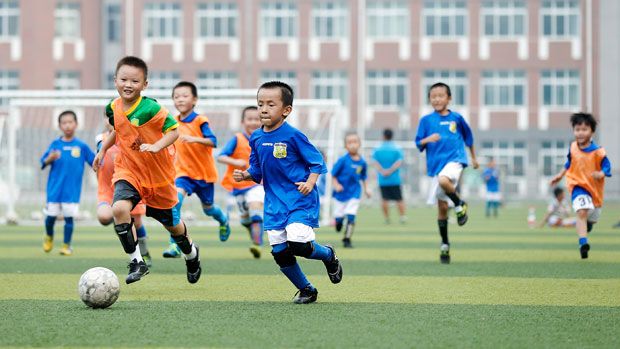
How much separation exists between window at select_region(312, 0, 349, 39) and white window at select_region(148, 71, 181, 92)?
22.9 feet

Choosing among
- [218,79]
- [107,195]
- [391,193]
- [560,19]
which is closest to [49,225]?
[107,195]

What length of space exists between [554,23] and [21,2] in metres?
25.4

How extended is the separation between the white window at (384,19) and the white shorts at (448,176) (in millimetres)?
41718

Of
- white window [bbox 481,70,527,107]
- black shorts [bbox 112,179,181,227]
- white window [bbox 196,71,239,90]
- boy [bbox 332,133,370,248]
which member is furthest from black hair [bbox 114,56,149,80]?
white window [bbox 481,70,527,107]

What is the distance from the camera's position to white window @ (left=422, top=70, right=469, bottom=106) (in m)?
54.2

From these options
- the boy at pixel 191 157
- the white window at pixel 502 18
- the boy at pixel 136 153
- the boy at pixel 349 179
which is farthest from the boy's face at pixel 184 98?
the white window at pixel 502 18

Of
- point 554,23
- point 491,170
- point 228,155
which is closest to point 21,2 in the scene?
point 554,23

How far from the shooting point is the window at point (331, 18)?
5397 centimetres

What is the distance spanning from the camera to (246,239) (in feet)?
60.7

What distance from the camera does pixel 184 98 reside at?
12.2 m

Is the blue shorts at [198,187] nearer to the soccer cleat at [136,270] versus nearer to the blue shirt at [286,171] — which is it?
the soccer cleat at [136,270]

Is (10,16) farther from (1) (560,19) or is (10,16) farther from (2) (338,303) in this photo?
(2) (338,303)

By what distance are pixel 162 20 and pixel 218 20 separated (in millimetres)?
2679

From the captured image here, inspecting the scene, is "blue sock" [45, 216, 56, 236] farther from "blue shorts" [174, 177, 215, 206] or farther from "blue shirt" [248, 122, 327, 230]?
"blue shirt" [248, 122, 327, 230]
